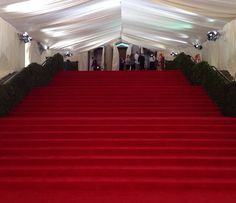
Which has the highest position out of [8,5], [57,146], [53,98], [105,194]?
[8,5]

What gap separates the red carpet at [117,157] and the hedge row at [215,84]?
360 mm

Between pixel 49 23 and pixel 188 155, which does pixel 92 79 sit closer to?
pixel 49 23

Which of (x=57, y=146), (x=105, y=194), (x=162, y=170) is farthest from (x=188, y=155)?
(x=57, y=146)

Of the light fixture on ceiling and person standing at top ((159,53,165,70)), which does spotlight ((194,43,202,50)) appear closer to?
person standing at top ((159,53,165,70))

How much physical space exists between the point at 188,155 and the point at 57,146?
238 cm

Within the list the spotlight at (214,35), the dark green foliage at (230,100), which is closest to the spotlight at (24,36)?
the spotlight at (214,35)

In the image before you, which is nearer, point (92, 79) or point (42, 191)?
point (42, 191)

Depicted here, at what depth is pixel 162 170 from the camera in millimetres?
6387

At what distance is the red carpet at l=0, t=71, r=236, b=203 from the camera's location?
5848 mm

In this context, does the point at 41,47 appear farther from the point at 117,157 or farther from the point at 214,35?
the point at 117,157

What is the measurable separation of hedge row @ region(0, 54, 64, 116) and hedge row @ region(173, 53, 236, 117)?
486cm

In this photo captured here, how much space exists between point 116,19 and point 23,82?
6.43m

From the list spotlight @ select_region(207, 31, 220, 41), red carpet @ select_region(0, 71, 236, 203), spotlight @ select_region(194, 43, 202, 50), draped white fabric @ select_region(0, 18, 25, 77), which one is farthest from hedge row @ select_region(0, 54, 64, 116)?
spotlight @ select_region(194, 43, 202, 50)

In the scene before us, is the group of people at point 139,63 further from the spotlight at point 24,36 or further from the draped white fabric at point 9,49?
the spotlight at point 24,36
